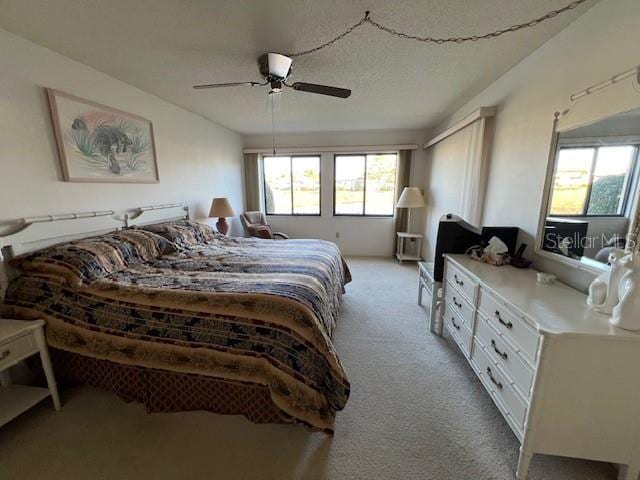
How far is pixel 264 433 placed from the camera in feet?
4.92

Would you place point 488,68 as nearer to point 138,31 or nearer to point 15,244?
point 138,31

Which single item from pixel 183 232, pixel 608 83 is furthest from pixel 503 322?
pixel 183 232

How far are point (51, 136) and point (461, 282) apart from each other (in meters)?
3.40

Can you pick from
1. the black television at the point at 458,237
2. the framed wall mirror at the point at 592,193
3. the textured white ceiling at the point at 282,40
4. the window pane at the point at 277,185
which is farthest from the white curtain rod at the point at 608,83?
the window pane at the point at 277,185

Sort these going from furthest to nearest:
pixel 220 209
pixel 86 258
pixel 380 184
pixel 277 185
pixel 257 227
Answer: pixel 277 185, pixel 380 184, pixel 257 227, pixel 220 209, pixel 86 258

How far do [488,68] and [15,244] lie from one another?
398 cm

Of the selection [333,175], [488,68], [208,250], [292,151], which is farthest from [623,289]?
[292,151]

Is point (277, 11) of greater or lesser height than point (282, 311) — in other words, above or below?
above

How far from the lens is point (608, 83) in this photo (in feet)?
4.58

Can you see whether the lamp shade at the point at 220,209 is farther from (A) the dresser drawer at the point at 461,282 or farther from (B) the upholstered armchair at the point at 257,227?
(A) the dresser drawer at the point at 461,282

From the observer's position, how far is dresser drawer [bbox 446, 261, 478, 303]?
1769 mm

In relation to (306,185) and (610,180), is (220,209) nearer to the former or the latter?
(306,185)

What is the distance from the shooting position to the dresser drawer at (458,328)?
1.85 meters

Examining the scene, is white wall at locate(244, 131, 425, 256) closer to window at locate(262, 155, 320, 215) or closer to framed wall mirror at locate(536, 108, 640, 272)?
window at locate(262, 155, 320, 215)
